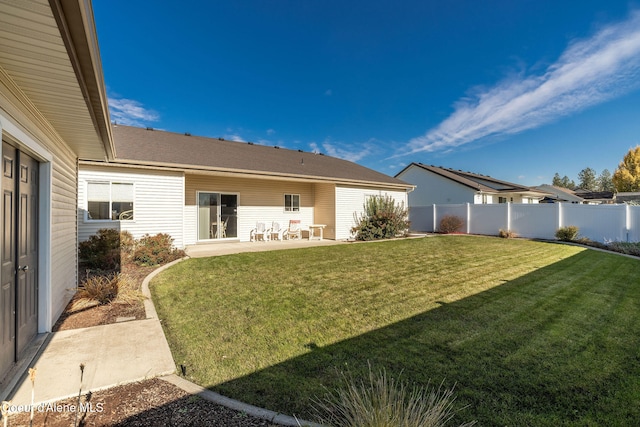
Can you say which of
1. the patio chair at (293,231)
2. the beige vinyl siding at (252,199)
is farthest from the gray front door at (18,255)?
the patio chair at (293,231)

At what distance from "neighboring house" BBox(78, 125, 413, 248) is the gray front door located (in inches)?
233

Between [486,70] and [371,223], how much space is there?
997 centimetres

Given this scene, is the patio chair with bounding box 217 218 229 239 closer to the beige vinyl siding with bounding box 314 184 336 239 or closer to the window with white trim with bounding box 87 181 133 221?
the window with white trim with bounding box 87 181 133 221

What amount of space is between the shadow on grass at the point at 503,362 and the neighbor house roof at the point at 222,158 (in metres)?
8.81

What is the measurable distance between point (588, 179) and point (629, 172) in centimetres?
5535

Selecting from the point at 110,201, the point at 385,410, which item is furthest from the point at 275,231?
the point at 385,410

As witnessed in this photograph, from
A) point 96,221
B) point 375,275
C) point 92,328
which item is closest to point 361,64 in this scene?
point 375,275

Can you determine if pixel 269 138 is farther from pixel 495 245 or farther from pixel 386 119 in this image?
pixel 495 245

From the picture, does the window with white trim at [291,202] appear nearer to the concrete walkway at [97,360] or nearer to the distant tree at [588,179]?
the concrete walkway at [97,360]

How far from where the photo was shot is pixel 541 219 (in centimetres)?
1435

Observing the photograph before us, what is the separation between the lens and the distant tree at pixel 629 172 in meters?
32.1

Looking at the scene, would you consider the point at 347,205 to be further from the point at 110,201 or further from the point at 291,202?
the point at 110,201

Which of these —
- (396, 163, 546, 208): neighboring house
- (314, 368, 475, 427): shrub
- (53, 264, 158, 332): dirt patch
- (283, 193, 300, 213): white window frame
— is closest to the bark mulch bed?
(314, 368, 475, 427): shrub

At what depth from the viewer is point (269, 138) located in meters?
22.2
